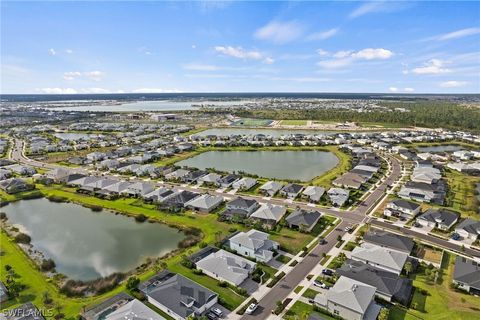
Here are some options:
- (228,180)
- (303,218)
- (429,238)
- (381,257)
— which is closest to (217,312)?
(381,257)

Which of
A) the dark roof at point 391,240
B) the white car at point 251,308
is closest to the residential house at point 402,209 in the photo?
the dark roof at point 391,240

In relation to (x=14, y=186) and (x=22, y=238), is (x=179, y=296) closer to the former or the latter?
(x=22, y=238)

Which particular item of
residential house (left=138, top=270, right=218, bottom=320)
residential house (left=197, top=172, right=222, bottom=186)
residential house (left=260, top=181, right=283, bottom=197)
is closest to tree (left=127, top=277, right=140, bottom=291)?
residential house (left=138, top=270, right=218, bottom=320)

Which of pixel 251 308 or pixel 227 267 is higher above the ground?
pixel 227 267

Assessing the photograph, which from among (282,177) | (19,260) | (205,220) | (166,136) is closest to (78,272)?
(19,260)

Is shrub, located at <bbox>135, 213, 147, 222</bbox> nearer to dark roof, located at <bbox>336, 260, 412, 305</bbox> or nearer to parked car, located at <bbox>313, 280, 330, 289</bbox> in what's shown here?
parked car, located at <bbox>313, 280, 330, 289</bbox>
